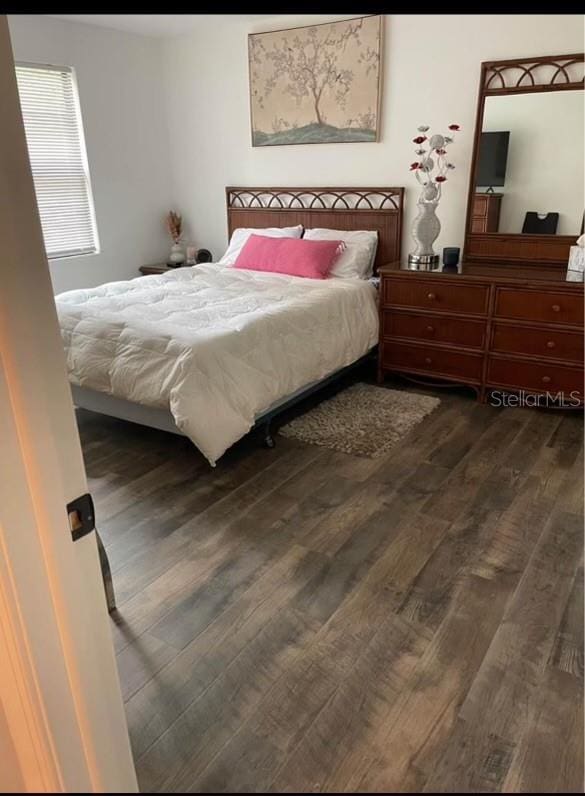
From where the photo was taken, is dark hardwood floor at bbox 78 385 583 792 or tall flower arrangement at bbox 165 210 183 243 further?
tall flower arrangement at bbox 165 210 183 243

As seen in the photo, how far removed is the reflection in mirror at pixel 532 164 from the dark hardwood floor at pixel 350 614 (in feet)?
4.83

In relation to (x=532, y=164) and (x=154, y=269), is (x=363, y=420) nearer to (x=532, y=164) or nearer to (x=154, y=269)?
(x=532, y=164)

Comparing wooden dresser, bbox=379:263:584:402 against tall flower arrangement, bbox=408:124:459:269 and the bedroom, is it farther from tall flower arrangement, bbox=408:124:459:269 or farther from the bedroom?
tall flower arrangement, bbox=408:124:459:269

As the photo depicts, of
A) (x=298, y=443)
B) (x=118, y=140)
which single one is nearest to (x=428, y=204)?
(x=298, y=443)

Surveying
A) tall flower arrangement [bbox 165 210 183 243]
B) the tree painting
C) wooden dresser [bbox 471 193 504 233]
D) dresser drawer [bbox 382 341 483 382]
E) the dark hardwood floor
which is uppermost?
the tree painting

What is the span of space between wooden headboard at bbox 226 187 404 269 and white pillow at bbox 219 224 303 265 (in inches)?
4.4

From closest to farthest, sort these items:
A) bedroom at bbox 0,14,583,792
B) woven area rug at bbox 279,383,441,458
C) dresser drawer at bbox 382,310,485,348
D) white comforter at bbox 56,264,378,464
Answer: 1. bedroom at bbox 0,14,583,792
2. white comforter at bbox 56,264,378,464
3. woven area rug at bbox 279,383,441,458
4. dresser drawer at bbox 382,310,485,348

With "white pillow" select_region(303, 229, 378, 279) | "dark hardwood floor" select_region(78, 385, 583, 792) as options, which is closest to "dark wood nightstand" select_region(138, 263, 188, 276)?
"white pillow" select_region(303, 229, 378, 279)

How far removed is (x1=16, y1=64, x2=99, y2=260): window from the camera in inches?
163

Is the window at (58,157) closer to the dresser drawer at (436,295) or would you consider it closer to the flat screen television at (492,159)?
the dresser drawer at (436,295)

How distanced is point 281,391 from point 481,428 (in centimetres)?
122

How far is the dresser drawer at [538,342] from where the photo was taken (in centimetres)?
323

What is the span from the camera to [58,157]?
438 centimetres

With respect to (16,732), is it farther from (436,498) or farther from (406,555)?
(436,498)
